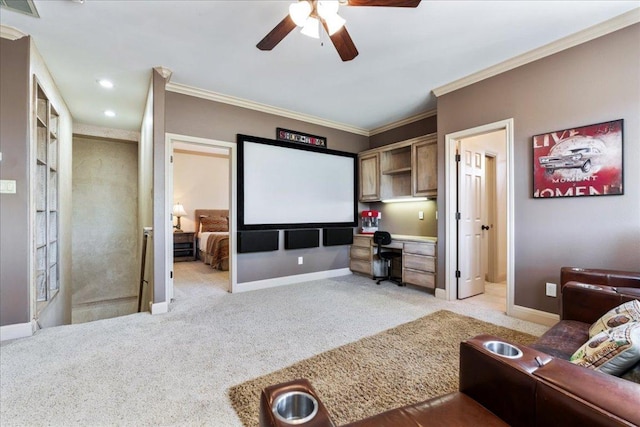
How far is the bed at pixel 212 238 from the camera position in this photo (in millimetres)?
5996

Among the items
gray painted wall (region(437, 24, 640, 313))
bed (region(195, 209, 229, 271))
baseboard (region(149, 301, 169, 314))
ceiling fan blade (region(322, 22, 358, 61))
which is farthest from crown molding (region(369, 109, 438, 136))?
baseboard (region(149, 301, 169, 314))

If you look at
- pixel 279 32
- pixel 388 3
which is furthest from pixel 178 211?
pixel 388 3

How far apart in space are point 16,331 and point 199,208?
18.5 ft

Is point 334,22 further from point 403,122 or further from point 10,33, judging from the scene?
point 403,122

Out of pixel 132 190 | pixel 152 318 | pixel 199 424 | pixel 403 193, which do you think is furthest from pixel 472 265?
pixel 132 190

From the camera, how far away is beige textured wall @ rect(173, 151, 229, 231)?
786 centimetres

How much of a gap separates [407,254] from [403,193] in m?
1.21

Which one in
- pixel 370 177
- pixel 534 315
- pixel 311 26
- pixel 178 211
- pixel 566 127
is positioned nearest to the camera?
pixel 311 26

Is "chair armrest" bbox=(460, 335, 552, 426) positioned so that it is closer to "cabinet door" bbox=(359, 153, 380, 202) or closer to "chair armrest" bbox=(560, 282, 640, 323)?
"chair armrest" bbox=(560, 282, 640, 323)

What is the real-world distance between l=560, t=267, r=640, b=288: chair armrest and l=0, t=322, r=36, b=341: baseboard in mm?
4681

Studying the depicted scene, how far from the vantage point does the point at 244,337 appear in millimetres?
2611

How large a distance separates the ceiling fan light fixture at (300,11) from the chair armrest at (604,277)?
2.73 metres

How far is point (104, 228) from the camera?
5.76 meters

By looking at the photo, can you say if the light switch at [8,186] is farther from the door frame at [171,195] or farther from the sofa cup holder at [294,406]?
the sofa cup holder at [294,406]
